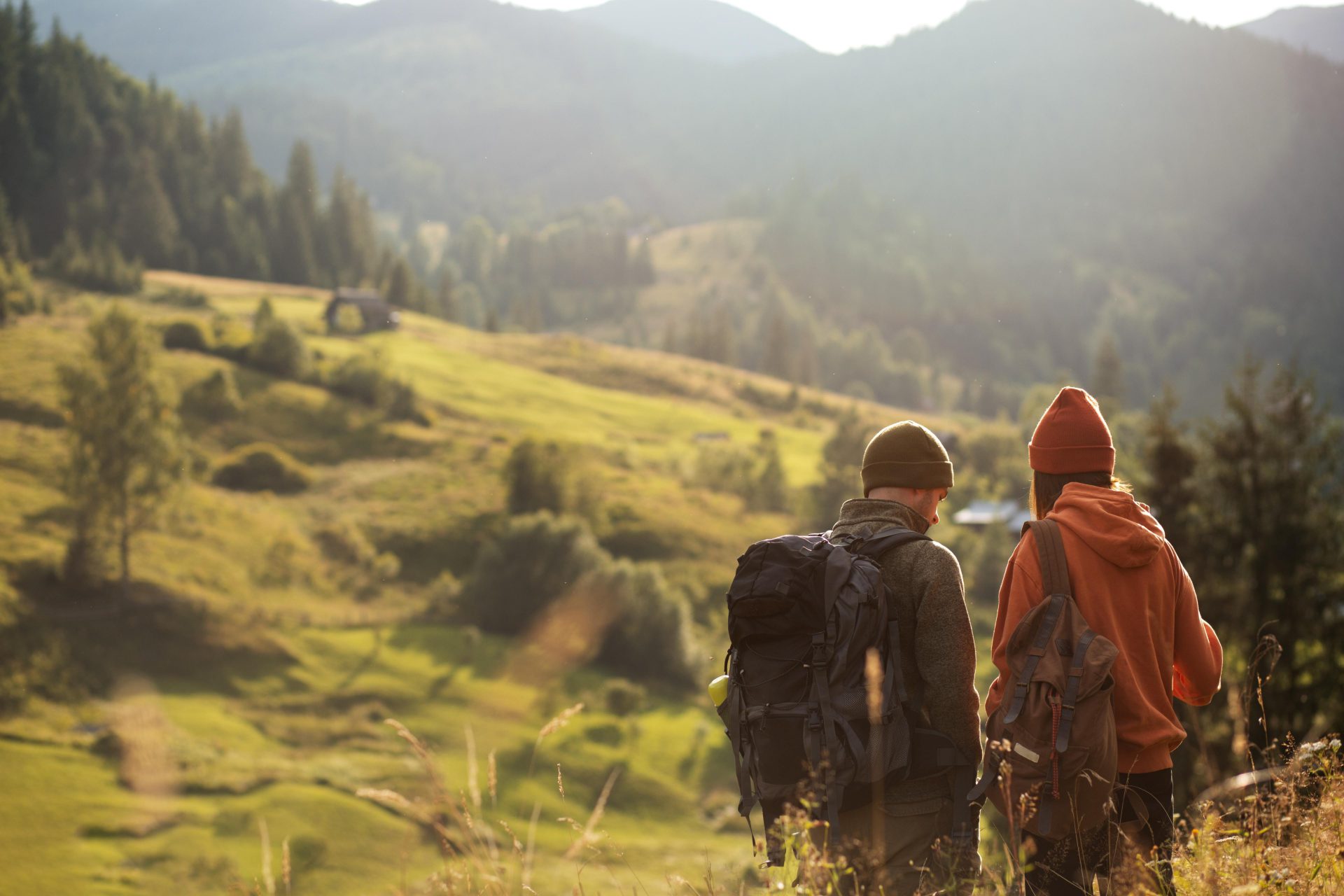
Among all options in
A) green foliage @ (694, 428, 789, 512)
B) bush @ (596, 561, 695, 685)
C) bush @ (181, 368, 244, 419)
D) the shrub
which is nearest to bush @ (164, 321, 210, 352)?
bush @ (181, 368, 244, 419)

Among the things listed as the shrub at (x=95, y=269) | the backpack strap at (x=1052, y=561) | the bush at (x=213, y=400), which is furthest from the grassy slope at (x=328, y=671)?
the backpack strap at (x=1052, y=561)

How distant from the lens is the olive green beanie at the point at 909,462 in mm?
4109

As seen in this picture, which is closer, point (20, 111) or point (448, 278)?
point (20, 111)

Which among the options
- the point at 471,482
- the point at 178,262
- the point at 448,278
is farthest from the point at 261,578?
the point at 448,278

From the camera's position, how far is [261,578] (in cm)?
4969

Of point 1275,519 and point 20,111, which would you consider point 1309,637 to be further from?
point 20,111

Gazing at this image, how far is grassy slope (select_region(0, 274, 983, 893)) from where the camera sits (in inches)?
1248

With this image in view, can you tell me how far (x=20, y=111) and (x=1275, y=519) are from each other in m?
122

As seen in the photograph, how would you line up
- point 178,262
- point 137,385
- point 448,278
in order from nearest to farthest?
point 137,385 → point 178,262 → point 448,278

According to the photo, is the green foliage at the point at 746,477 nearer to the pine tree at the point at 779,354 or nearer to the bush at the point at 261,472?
the bush at the point at 261,472

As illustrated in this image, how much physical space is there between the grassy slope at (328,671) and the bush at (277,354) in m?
2.48

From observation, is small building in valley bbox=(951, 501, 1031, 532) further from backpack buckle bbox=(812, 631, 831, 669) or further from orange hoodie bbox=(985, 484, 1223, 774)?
backpack buckle bbox=(812, 631, 831, 669)

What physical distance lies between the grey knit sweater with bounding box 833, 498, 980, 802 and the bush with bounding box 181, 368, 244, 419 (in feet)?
219

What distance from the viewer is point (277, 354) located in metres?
70.9
